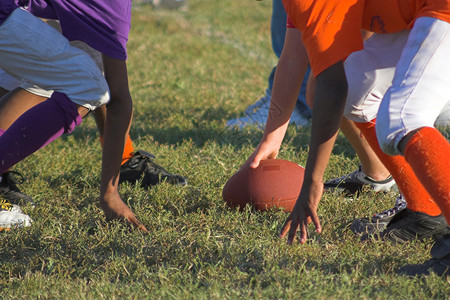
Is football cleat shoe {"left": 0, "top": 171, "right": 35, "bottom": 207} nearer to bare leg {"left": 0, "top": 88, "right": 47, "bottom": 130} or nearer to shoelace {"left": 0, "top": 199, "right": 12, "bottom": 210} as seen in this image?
shoelace {"left": 0, "top": 199, "right": 12, "bottom": 210}

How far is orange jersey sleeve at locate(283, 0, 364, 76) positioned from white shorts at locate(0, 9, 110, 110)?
41.0 inches

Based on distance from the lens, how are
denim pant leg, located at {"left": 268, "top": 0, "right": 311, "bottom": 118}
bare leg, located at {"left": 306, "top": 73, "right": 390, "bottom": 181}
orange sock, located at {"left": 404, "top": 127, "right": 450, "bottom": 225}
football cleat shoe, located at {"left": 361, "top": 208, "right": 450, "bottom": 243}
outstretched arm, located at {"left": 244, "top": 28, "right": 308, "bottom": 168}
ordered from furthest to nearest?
denim pant leg, located at {"left": 268, "top": 0, "right": 311, "bottom": 118} < bare leg, located at {"left": 306, "top": 73, "right": 390, "bottom": 181} < outstretched arm, located at {"left": 244, "top": 28, "right": 308, "bottom": 168} < football cleat shoe, located at {"left": 361, "top": 208, "right": 450, "bottom": 243} < orange sock, located at {"left": 404, "top": 127, "right": 450, "bottom": 225}

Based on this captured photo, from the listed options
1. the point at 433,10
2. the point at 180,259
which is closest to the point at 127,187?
the point at 180,259

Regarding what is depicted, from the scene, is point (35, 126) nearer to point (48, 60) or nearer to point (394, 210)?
point (48, 60)

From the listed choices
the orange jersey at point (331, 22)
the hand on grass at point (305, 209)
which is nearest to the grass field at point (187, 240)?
the hand on grass at point (305, 209)

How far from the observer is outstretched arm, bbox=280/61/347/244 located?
7.79ft

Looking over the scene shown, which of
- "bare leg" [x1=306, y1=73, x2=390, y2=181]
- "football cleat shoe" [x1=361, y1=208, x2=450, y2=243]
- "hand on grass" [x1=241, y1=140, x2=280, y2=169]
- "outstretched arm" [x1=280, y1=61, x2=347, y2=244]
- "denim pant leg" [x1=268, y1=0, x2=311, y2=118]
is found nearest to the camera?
"outstretched arm" [x1=280, y1=61, x2=347, y2=244]

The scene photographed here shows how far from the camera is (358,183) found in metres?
3.57

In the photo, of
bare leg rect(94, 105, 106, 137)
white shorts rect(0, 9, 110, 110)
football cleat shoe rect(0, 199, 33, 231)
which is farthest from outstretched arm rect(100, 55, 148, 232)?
bare leg rect(94, 105, 106, 137)

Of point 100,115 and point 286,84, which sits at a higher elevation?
point 286,84

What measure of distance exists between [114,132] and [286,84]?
880mm

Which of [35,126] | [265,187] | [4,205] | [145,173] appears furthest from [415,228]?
[4,205]

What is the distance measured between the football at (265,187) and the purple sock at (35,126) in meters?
0.91

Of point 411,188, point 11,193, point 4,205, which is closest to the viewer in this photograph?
point 411,188
